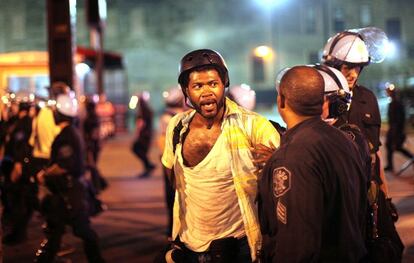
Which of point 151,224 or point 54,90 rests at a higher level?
point 54,90

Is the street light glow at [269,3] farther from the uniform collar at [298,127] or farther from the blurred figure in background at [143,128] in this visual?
the uniform collar at [298,127]

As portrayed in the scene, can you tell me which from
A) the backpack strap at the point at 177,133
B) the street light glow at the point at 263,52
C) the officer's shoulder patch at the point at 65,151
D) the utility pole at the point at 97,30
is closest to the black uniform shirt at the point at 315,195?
the backpack strap at the point at 177,133

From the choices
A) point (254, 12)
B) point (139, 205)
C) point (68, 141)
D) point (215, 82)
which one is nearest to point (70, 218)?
point (68, 141)

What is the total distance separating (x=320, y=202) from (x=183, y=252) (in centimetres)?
124

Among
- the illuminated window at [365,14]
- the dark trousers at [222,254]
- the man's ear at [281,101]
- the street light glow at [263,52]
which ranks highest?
the illuminated window at [365,14]

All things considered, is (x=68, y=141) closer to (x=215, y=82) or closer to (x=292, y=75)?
(x=215, y=82)

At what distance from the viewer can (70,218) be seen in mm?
5691

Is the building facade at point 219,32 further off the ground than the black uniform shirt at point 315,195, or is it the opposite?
the building facade at point 219,32

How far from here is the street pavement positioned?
261 inches

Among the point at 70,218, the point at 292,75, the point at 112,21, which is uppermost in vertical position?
the point at 112,21

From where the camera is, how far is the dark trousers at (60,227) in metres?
5.64

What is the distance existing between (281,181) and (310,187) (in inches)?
4.7

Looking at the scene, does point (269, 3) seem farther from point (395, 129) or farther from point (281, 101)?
point (281, 101)

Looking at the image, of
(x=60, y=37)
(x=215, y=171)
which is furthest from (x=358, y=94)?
(x=60, y=37)
